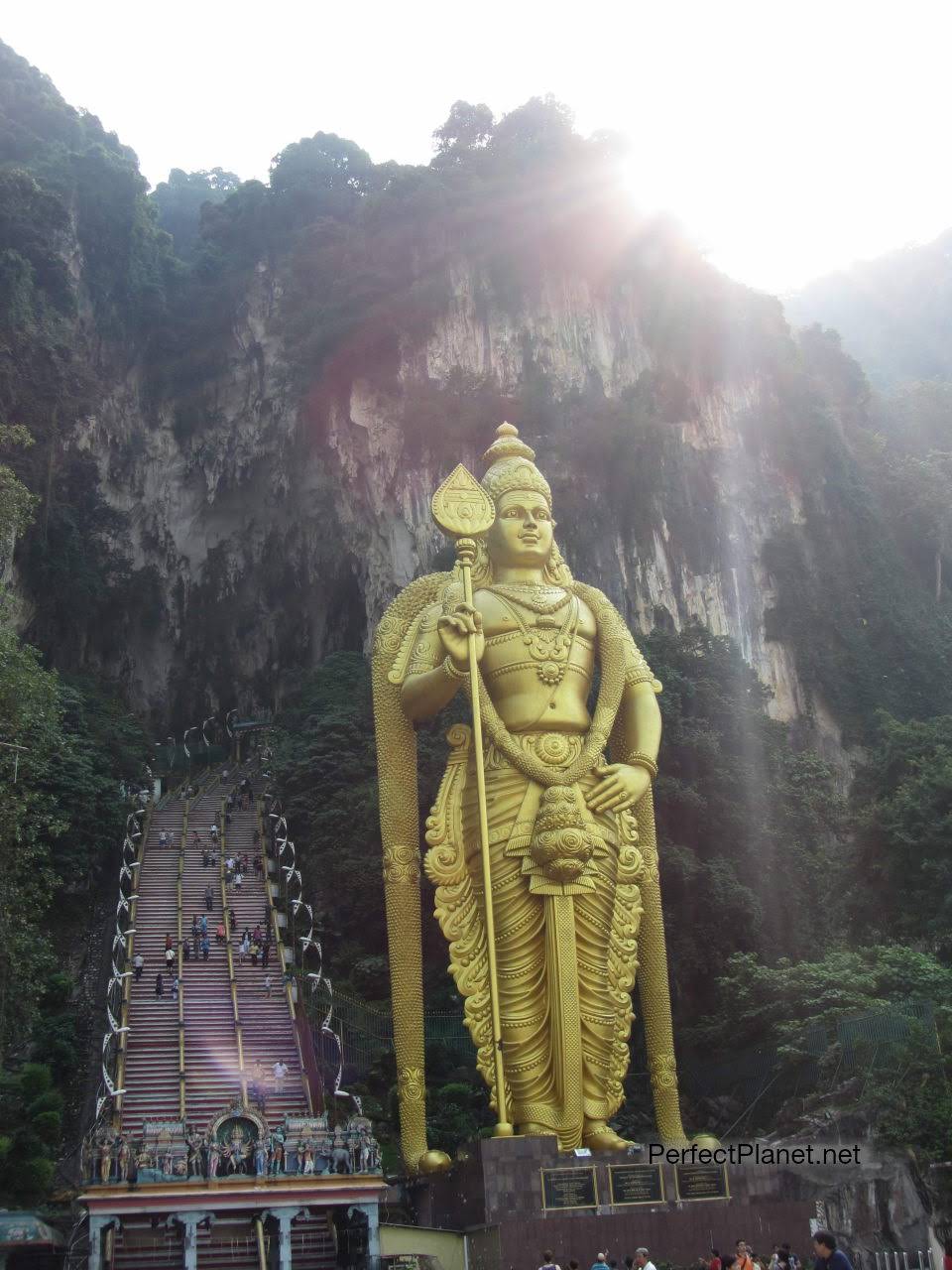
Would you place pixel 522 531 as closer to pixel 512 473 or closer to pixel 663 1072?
pixel 512 473

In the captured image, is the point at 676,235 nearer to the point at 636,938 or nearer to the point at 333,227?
the point at 333,227

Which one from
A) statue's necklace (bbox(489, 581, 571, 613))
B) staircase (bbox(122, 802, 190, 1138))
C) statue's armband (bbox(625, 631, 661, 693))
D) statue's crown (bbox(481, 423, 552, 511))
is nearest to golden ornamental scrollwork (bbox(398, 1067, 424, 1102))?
staircase (bbox(122, 802, 190, 1138))

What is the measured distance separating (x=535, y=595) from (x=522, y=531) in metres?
0.57

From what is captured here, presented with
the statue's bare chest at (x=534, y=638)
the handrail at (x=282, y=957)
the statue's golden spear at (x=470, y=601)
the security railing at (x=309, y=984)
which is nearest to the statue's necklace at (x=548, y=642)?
the statue's bare chest at (x=534, y=638)

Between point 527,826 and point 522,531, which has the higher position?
point 522,531

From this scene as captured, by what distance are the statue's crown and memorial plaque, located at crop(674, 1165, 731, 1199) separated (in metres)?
4.84

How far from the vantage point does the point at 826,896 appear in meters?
16.6

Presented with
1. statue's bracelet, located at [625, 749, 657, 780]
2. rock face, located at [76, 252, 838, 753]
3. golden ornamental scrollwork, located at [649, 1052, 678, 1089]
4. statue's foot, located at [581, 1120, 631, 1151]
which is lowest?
statue's foot, located at [581, 1120, 631, 1151]

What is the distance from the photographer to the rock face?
82.5ft

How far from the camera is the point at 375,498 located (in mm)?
26625

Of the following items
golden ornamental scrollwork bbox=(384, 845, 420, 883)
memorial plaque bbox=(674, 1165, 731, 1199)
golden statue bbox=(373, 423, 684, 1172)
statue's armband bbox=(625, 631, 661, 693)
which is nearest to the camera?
memorial plaque bbox=(674, 1165, 731, 1199)

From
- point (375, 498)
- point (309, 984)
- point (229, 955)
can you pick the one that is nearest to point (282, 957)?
point (309, 984)

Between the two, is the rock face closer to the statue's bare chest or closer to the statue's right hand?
the statue's bare chest

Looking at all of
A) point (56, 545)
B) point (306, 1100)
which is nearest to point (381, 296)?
point (56, 545)
